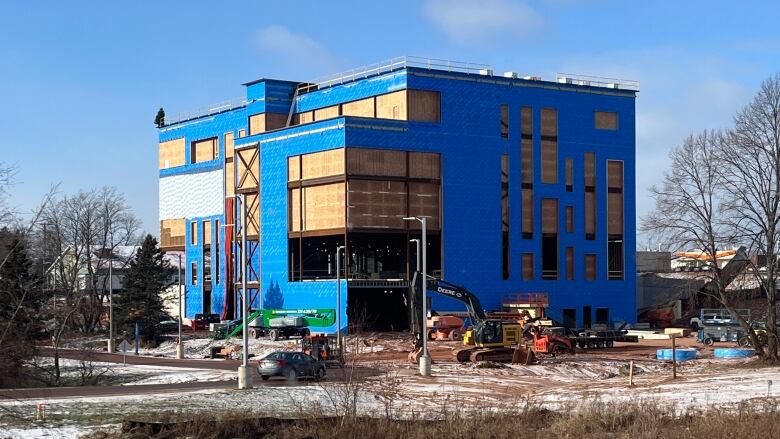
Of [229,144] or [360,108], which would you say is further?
[229,144]

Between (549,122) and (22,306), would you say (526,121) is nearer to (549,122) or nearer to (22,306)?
(549,122)

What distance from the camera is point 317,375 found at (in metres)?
50.6

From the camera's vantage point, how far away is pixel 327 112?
104188mm

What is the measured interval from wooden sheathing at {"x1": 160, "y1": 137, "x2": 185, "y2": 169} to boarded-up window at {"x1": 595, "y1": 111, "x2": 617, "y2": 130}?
44.6 meters

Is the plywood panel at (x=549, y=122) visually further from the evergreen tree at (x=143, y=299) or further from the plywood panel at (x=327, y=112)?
the evergreen tree at (x=143, y=299)

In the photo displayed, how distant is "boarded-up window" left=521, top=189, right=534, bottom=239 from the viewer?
9938 cm

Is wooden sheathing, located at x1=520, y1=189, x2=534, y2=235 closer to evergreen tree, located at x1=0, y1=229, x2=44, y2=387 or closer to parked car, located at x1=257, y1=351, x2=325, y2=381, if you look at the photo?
evergreen tree, located at x1=0, y1=229, x2=44, y2=387

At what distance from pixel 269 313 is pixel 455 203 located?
18.0 metres

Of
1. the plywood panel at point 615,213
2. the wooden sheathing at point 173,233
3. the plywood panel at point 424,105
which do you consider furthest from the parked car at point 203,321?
the plywood panel at point 615,213

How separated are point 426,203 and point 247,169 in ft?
62.1

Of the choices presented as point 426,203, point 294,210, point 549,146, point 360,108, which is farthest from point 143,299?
point 549,146

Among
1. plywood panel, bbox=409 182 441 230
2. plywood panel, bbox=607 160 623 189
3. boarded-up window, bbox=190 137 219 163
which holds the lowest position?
plywood panel, bbox=409 182 441 230

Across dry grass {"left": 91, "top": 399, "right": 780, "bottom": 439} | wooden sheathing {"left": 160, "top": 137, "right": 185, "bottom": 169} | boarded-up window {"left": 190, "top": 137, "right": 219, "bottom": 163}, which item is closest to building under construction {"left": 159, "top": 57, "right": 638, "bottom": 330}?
boarded-up window {"left": 190, "top": 137, "right": 219, "bottom": 163}

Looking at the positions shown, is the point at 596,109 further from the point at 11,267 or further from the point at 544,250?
the point at 11,267
